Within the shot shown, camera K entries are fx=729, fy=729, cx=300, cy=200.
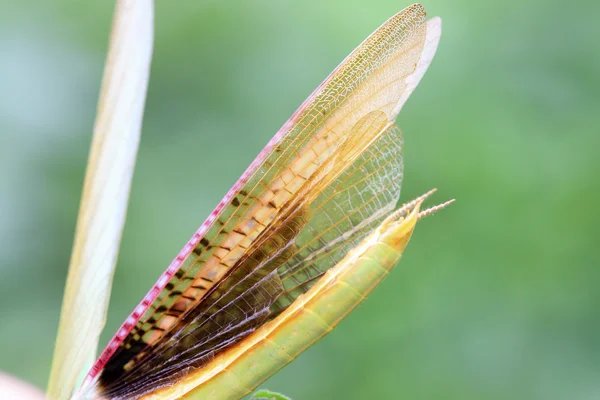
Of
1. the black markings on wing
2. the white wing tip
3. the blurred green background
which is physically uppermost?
the blurred green background

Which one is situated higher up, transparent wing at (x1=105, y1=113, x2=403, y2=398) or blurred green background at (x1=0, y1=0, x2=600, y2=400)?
blurred green background at (x1=0, y1=0, x2=600, y2=400)

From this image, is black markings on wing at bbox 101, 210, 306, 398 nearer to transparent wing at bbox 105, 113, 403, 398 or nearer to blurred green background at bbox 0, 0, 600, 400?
transparent wing at bbox 105, 113, 403, 398

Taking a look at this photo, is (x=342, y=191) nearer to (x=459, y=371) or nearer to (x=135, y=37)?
(x=135, y=37)

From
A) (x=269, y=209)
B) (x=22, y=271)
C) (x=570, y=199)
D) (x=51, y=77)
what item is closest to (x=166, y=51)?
(x=51, y=77)

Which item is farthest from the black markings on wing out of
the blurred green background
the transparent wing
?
the blurred green background

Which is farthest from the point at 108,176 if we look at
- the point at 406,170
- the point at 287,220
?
the point at 406,170

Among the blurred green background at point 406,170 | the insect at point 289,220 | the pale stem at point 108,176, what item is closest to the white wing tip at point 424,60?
the insect at point 289,220
